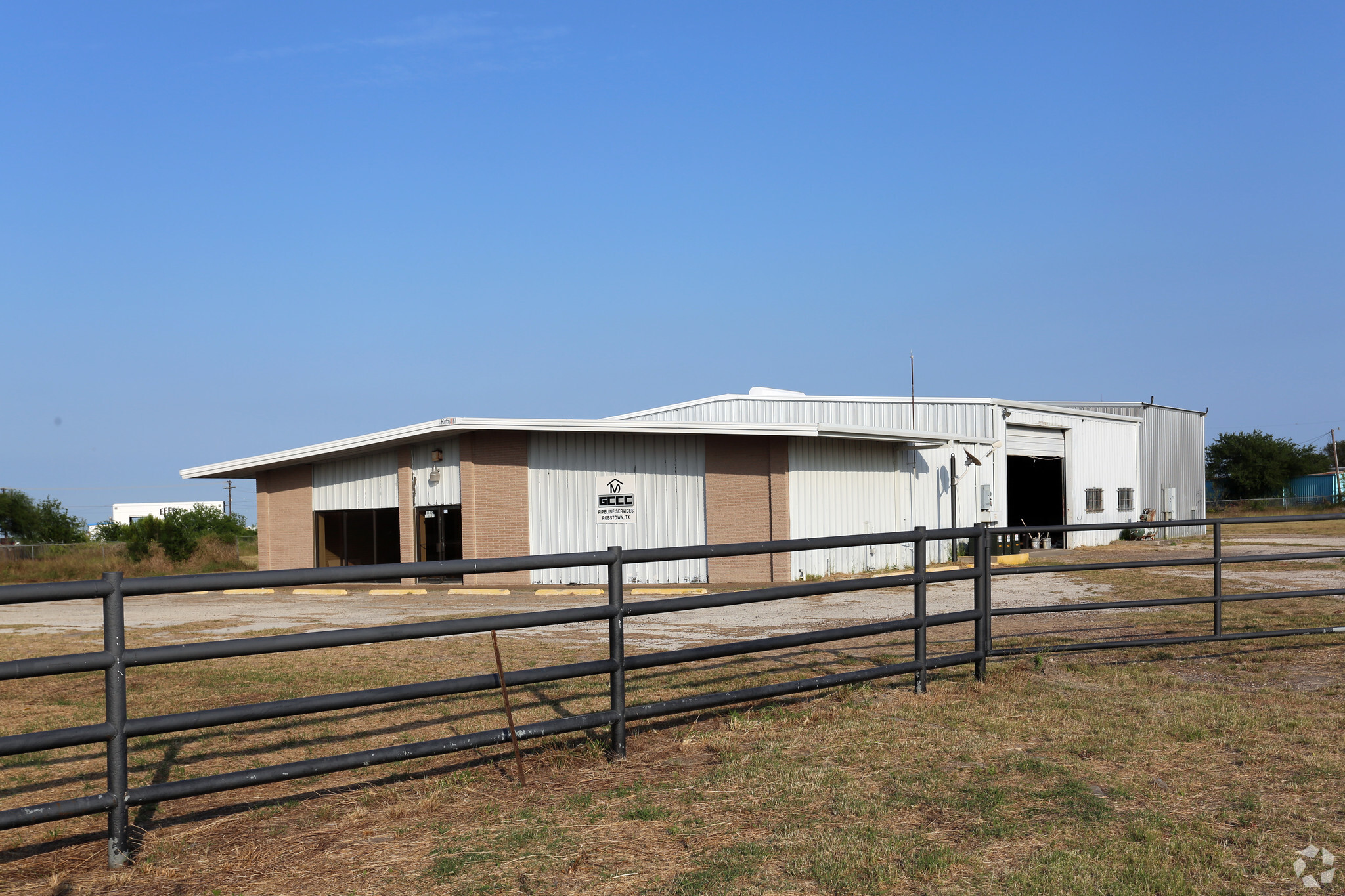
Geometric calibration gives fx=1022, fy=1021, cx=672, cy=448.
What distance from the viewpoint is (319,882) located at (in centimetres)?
418

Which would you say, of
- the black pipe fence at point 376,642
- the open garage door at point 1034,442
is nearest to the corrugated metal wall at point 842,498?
the open garage door at point 1034,442

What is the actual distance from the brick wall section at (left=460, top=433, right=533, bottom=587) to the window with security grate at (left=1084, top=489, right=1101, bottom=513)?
2155 centimetres

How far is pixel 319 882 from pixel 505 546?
70.5 feet

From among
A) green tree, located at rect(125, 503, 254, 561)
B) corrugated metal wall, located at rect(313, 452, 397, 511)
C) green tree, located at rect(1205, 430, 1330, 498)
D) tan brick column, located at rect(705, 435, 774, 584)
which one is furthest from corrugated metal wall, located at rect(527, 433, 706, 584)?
green tree, located at rect(1205, 430, 1330, 498)

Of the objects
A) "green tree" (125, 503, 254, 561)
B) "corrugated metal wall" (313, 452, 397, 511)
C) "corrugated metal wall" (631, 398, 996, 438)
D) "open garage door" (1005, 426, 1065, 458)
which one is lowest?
"green tree" (125, 503, 254, 561)

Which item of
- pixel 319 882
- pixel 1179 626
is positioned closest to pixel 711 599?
pixel 319 882

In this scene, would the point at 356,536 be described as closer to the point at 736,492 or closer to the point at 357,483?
the point at 357,483

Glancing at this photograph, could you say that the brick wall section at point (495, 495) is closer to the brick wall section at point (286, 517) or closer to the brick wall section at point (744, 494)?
the brick wall section at point (744, 494)

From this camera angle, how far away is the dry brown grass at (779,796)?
13.8 feet

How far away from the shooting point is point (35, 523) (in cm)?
7425

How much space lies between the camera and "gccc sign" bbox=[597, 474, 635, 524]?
984 inches

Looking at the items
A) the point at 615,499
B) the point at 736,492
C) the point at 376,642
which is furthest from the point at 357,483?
the point at 376,642

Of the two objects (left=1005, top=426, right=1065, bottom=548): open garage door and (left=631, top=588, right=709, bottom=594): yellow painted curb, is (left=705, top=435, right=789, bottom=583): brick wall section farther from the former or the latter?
(left=1005, top=426, right=1065, bottom=548): open garage door
